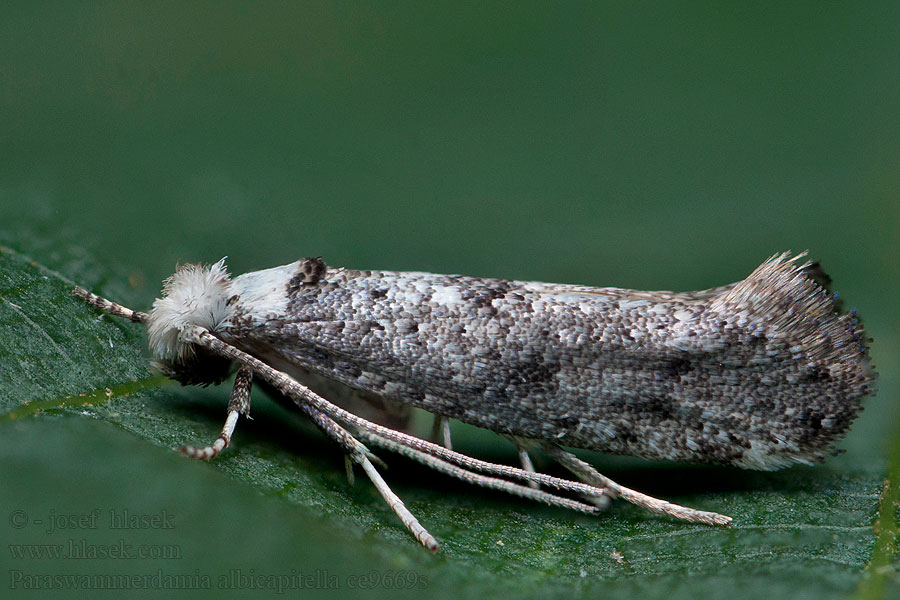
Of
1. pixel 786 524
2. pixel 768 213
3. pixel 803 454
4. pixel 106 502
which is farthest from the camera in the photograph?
pixel 768 213

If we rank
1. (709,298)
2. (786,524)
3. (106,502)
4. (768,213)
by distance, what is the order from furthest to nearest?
(768,213) → (709,298) → (786,524) → (106,502)

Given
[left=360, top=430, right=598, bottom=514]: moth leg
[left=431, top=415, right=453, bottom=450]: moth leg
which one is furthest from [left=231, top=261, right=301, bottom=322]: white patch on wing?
[left=431, top=415, right=453, bottom=450]: moth leg

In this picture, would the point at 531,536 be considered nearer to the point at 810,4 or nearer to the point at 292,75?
the point at 292,75

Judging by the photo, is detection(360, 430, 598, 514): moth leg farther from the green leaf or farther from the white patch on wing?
the white patch on wing

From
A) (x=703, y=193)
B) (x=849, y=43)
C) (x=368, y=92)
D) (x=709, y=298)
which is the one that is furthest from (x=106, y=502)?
(x=849, y=43)

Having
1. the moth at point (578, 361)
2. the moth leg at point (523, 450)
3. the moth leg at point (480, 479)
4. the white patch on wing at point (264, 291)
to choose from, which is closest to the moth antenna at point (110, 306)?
the moth at point (578, 361)

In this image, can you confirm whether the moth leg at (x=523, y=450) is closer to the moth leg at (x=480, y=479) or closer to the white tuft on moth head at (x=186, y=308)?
the moth leg at (x=480, y=479)
